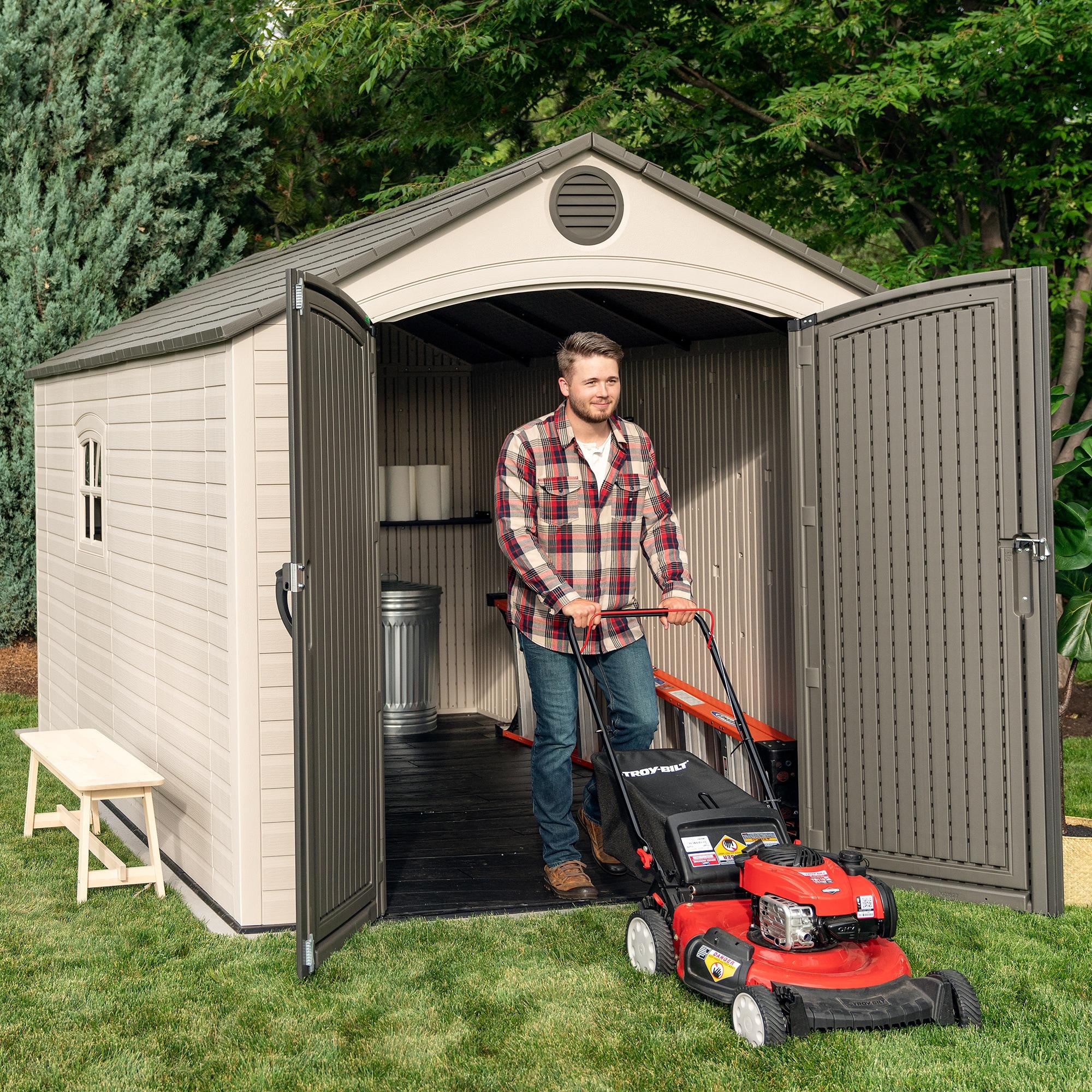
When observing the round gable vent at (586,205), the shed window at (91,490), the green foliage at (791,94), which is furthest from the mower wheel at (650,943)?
the green foliage at (791,94)

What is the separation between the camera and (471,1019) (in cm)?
421

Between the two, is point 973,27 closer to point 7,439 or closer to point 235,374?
point 235,374

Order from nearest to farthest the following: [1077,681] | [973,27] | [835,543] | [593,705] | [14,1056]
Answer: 1. [14,1056]
2. [593,705]
3. [835,543]
4. [973,27]
5. [1077,681]

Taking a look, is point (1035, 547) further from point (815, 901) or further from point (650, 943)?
point (650, 943)

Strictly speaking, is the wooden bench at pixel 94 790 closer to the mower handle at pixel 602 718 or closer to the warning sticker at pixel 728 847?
the mower handle at pixel 602 718

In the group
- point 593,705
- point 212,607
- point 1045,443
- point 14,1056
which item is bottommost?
point 14,1056

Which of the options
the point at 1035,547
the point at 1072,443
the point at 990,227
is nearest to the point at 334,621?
the point at 1035,547

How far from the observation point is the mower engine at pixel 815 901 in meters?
3.89

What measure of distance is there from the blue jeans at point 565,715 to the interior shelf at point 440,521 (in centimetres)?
374

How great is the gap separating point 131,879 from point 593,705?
85.5 inches

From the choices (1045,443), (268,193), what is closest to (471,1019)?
(1045,443)

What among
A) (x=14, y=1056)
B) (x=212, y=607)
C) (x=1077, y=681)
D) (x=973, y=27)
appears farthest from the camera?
(x=1077, y=681)

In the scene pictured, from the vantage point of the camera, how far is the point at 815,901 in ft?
12.7

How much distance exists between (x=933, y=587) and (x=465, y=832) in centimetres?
244
